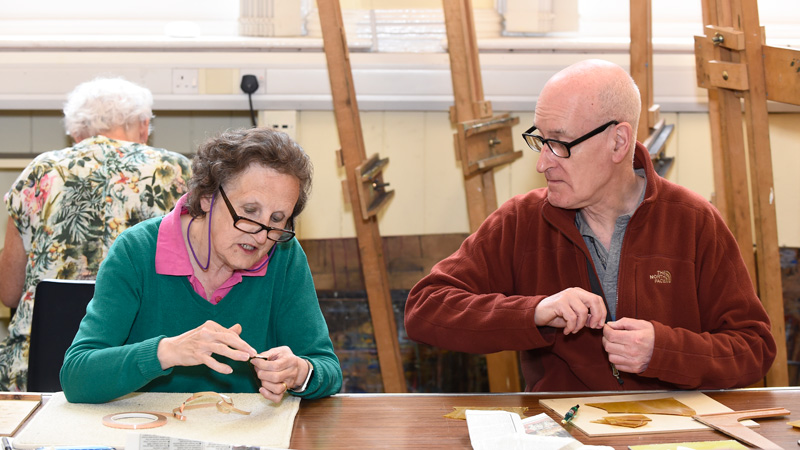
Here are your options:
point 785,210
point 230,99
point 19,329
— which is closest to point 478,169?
point 230,99

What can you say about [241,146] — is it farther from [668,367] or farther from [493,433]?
[668,367]

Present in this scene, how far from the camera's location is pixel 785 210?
11.4 feet

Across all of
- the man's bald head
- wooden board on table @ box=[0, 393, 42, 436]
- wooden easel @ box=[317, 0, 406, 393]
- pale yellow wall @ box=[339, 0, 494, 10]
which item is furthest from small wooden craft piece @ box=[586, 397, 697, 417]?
pale yellow wall @ box=[339, 0, 494, 10]

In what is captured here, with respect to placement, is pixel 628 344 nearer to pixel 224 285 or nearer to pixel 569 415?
pixel 569 415

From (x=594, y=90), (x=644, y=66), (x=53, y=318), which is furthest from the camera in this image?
(x=644, y=66)

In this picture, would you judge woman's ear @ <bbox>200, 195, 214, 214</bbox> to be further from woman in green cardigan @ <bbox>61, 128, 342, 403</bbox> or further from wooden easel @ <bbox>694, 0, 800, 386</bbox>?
wooden easel @ <bbox>694, 0, 800, 386</bbox>

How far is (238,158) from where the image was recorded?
172cm

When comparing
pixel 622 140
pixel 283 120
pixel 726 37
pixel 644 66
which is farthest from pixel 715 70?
pixel 283 120

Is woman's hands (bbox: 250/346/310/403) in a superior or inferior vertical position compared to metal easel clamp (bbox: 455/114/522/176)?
inferior

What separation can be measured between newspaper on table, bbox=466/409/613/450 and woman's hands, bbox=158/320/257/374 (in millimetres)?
436

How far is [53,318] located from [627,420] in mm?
1380

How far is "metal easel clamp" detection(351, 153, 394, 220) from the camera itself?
2877 millimetres

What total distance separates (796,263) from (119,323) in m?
2.85

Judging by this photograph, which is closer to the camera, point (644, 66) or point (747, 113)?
point (747, 113)
